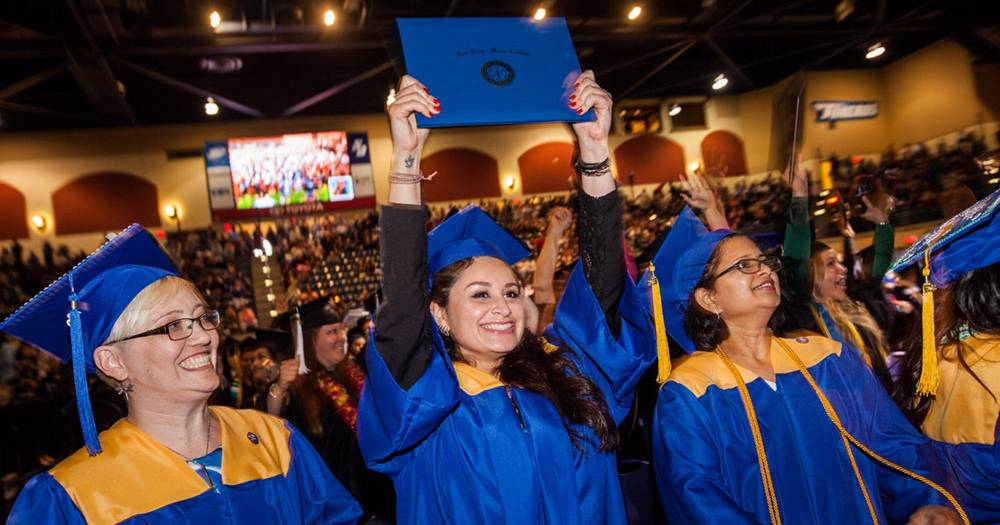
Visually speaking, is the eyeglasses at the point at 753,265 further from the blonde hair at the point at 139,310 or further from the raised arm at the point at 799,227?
the blonde hair at the point at 139,310

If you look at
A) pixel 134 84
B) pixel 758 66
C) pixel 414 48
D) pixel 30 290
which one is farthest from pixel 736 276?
pixel 758 66

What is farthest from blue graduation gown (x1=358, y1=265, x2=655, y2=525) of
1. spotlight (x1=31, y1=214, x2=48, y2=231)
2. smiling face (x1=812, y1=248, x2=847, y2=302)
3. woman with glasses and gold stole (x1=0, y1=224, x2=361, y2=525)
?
spotlight (x1=31, y1=214, x2=48, y2=231)

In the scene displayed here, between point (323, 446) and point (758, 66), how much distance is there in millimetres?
16823

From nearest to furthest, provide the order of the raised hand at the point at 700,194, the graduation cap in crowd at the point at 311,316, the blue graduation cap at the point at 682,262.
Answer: the blue graduation cap at the point at 682,262
the raised hand at the point at 700,194
the graduation cap in crowd at the point at 311,316

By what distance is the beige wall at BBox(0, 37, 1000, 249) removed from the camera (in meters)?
14.9

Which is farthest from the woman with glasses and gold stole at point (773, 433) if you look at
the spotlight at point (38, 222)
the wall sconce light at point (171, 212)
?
the spotlight at point (38, 222)

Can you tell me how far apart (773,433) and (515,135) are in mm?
16480

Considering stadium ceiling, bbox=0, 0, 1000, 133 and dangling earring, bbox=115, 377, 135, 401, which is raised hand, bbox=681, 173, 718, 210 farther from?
stadium ceiling, bbox=0, 0, 1000, 133

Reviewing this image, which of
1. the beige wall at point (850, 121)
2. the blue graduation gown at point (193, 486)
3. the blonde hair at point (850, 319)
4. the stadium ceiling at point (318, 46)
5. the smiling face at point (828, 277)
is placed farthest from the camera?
the beige wall at point (850, 121)

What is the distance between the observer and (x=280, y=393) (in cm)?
355

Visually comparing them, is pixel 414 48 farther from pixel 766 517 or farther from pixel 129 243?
pixel 766 517

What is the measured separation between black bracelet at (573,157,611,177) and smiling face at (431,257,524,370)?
1.31ft

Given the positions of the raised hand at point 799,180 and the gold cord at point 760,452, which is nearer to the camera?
the gold cord at point 760,452

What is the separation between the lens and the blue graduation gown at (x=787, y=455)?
1921 mm
